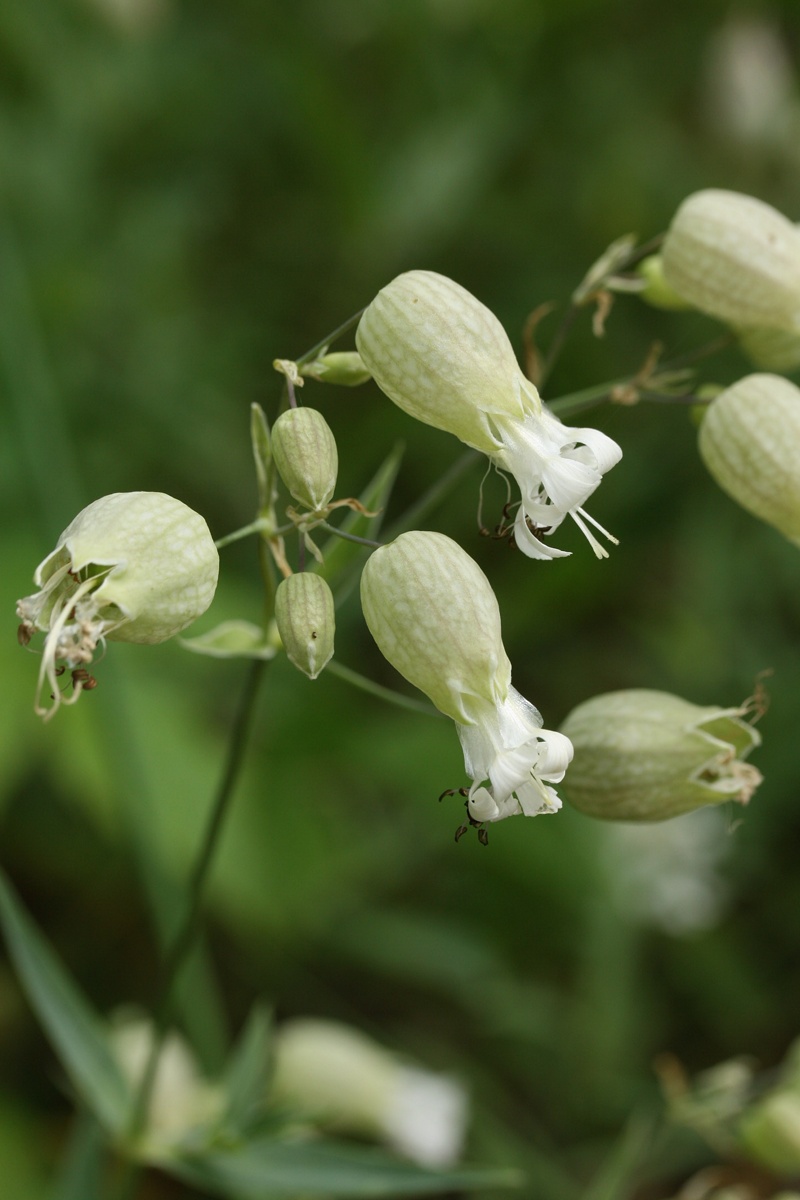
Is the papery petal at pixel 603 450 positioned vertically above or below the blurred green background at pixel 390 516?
above

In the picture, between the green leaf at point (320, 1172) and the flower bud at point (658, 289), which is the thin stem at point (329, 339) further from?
the green leaf at point (320, 1172)

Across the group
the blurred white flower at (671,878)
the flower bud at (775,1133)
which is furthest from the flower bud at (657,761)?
the blurred white flower at (671,878)

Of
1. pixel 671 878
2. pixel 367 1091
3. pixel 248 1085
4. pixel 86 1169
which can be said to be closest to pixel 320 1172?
pixel 248 1085

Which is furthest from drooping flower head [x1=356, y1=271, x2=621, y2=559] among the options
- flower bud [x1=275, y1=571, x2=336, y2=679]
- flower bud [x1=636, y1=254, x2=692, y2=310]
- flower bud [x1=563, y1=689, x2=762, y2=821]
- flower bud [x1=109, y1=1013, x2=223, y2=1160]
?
flower bud [x1=109, y1=1013, x2=223, y2=1160]

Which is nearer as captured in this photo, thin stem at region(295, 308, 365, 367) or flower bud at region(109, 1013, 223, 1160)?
thin stem at region(295, 308, 365, 367)

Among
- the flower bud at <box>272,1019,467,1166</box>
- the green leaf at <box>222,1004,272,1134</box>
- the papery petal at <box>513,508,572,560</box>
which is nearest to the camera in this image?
A: the papery petal at <box>513,508,572,560</box>

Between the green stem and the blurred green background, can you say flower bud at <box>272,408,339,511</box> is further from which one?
the blurred green background

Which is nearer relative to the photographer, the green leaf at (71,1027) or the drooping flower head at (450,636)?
the drooping flower head at (450,636)

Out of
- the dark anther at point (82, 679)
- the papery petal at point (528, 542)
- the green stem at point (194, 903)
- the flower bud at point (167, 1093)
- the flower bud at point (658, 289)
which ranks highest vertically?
the flower bud at point (658, 289)
